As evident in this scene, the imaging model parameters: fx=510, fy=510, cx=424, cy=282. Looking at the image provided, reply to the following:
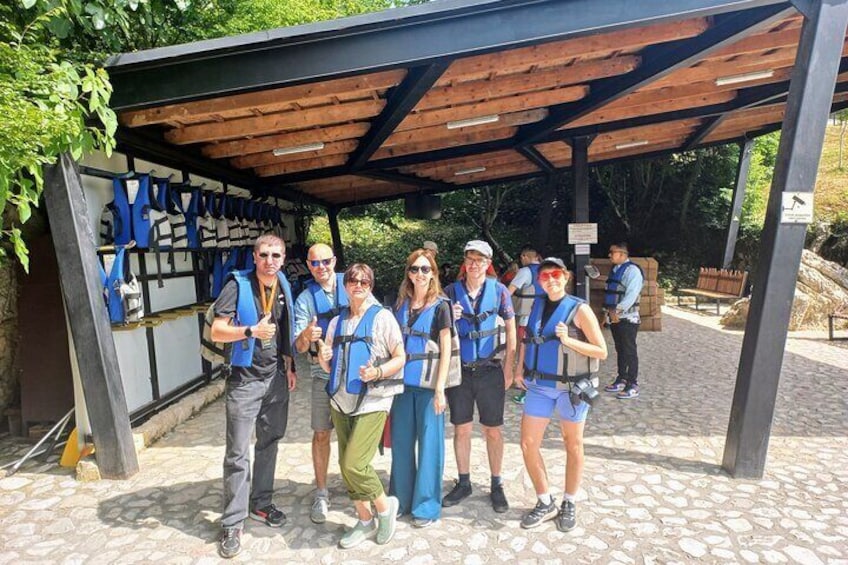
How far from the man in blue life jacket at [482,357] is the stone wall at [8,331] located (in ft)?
15.0

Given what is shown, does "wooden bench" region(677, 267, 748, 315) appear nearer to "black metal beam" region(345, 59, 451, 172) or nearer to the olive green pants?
"black metal beam" region(345, 59, 451, 172)

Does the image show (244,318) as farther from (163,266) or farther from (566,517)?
(163,266)

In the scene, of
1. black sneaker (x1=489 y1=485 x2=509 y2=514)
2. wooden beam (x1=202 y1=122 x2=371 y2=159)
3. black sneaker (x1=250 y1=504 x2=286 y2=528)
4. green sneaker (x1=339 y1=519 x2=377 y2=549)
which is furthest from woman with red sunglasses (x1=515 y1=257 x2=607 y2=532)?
wooden beam (x1=202 y1=122 x2=371 y2=159)

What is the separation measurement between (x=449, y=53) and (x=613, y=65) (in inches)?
81.8

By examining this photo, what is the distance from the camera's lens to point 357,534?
9.62 ft

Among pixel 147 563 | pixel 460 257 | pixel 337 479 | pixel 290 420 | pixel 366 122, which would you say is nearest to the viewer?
pixel 147 563

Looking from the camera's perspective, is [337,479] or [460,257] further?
[460,257]

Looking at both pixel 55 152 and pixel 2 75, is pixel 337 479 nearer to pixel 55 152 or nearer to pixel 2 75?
pixel 55 152

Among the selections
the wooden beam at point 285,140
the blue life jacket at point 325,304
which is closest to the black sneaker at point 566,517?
the blue life jacket at point 325,304

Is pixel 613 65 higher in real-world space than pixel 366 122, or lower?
higher

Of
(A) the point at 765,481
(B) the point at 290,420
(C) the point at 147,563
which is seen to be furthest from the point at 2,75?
(A) the point at 765,481

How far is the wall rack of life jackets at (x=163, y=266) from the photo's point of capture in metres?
4.50

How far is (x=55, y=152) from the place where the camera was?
3.18m

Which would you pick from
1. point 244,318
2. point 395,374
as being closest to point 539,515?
point 395,374
